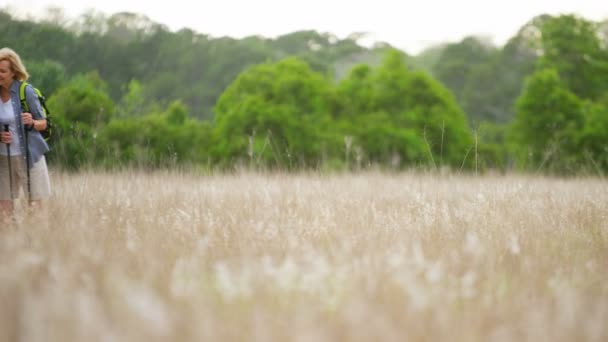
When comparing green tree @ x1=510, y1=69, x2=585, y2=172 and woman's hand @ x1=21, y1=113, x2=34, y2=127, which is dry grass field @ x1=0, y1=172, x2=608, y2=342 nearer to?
woman's hand @ x1=21, y1=113, x2=34, y2=127

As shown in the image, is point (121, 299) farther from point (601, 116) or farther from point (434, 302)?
point (601, 116)

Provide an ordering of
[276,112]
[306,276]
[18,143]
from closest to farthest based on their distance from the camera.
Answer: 1. [306,276]
2. [18,143]
3. [276,112]

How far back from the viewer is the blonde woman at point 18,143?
183 inches

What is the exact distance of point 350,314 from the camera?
1.84 meters

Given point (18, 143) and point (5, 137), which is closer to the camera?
point (5, 137)

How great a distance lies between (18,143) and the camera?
474 cm

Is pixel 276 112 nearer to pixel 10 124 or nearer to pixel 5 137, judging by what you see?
pixel 10 124

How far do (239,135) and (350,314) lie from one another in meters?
21.4

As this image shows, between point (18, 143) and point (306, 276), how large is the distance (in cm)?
374

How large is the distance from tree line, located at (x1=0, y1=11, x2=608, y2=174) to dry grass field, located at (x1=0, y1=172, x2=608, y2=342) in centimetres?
1074

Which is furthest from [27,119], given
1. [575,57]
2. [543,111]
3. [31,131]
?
[575,57]

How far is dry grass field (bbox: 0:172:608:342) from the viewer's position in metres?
1.81

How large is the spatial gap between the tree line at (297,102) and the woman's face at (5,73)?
866 cm

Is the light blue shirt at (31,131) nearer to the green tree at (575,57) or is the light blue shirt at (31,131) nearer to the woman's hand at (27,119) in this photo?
the woman's hand at (27,119)
